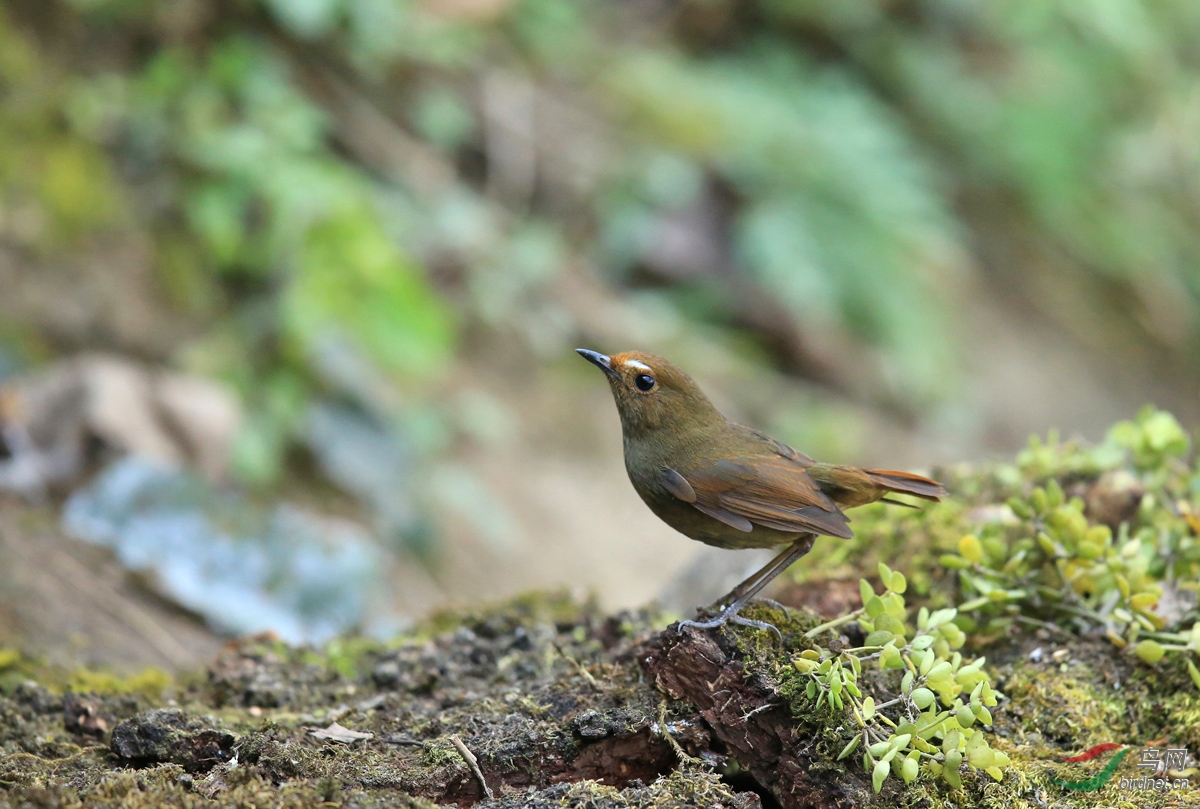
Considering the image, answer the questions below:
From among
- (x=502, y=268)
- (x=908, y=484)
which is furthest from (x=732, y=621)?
(x=502, y=268)

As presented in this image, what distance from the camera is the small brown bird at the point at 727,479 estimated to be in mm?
2725

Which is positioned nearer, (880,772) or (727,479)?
(880,772)

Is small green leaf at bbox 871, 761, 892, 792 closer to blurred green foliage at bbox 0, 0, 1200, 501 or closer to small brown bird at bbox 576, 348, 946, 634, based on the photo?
small brown bird at bbox 576, 348, 946, 634

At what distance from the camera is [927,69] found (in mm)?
9602

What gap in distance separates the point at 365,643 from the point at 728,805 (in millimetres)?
1668

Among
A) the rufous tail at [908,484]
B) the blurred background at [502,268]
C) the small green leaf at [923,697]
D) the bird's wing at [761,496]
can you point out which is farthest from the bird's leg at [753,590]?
the blurred background at [502,268]

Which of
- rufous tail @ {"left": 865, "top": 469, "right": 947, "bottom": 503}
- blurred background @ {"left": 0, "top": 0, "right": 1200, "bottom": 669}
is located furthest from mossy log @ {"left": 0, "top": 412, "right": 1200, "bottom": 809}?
blurred background @ {"left": 0, "top": 0, "right": 1200, "bottom": 669}

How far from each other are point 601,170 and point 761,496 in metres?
5.56

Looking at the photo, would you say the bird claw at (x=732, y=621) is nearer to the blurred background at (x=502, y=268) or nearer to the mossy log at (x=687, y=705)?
the mossy log at (x=687, y=705)

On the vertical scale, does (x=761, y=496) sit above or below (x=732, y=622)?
above

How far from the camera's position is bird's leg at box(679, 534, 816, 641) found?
8.14ft

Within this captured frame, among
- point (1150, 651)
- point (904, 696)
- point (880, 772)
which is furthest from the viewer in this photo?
point (1150, 651)

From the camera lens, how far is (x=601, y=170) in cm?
795

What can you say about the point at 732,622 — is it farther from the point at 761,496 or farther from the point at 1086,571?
the point at 1086,571
